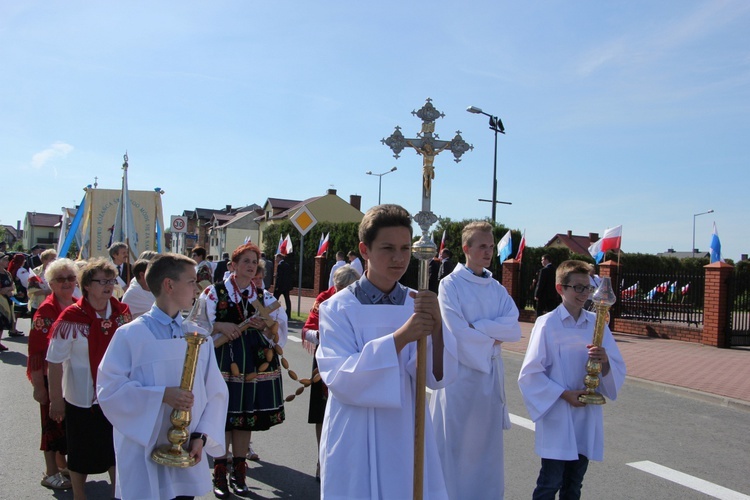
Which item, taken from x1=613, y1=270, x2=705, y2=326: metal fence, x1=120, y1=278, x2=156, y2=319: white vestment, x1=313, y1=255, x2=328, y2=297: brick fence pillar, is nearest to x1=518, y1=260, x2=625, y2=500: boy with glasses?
x1=120, y1=278, x2=156, y2=319: white vestment

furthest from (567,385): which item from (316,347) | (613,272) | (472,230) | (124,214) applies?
(613,272)

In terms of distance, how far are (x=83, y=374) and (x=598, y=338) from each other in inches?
127

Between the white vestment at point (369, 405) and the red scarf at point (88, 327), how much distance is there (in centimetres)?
212

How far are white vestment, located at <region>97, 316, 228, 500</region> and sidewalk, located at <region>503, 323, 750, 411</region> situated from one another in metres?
7.50

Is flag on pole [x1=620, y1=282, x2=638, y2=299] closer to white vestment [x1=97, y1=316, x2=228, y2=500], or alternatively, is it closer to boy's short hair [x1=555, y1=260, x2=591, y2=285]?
boy's short hair [x1=555, y1=260, x2=591, y2=285]

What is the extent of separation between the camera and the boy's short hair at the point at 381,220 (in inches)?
108

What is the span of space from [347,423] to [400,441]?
23 cm

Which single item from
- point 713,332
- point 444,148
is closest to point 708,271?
point 713,332

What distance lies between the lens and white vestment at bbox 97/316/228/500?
2973mm

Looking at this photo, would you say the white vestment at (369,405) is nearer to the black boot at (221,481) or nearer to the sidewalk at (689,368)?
the black boot at (221,481)

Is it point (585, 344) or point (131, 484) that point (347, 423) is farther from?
point (585, 344)

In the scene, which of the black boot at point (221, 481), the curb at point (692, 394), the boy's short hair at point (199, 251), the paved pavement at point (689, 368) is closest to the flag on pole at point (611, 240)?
the paved pavement at point (689, 368)

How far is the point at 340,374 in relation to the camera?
2.54 m

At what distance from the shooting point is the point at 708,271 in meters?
14.6
